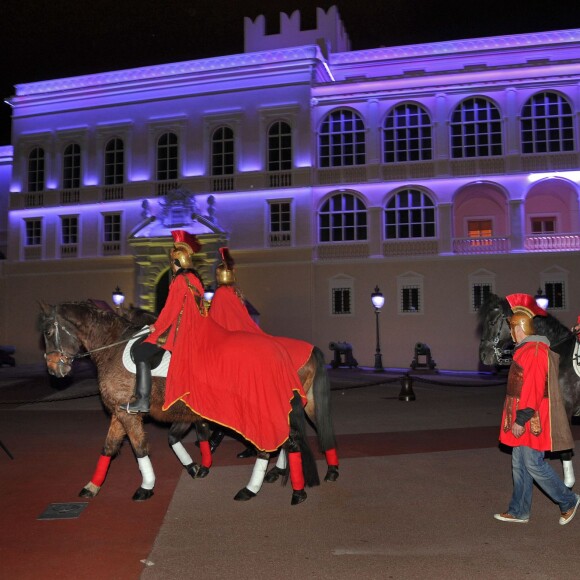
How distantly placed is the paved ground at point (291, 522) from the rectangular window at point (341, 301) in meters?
18.3

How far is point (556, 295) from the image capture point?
27.3m

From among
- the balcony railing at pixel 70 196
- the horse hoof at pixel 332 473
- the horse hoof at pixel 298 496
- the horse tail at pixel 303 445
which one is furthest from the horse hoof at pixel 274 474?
the balcony railing at pixel 70 196

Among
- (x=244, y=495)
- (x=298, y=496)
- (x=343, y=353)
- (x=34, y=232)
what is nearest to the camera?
(x=298, y=496)

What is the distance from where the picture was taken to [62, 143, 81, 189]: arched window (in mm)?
33188

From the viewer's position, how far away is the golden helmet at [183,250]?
7812mm

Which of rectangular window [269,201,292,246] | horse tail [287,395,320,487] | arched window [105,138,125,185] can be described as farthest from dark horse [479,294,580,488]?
arched window [105,138,125,185]

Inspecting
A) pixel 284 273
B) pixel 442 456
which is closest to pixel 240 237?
pixel 284 273

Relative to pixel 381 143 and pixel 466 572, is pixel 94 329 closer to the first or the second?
pixel 466 572

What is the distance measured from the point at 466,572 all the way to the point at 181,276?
448 centimetres

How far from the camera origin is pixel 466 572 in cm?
499

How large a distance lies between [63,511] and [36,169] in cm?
3057

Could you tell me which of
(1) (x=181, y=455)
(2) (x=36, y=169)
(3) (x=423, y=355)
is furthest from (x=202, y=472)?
(2) (x=36, y=169)

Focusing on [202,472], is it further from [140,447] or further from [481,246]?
[481,246]

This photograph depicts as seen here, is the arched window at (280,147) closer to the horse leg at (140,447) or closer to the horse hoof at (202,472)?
the horse hoof at (202,472)
